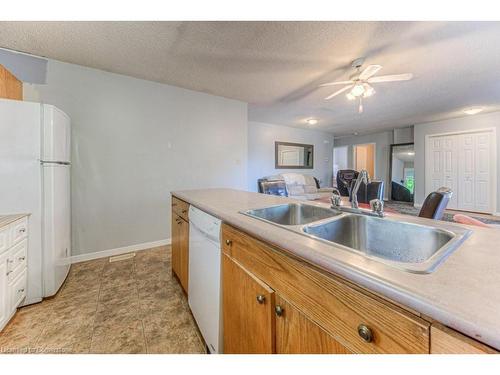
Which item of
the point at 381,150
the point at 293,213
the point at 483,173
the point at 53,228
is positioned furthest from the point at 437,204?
the point at 381,150

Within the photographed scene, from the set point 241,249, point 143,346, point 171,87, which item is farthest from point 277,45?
point 143,346

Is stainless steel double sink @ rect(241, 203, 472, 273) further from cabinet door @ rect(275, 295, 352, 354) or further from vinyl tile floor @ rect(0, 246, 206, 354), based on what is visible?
vinyl tile floor @ rect(0, 246, 206, 354)

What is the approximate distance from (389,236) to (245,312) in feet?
2.46

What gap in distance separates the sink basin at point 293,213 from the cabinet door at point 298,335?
24.1 inches

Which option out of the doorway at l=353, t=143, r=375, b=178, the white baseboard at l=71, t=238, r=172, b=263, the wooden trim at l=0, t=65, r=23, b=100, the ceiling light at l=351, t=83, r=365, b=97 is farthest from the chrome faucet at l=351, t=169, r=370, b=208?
the doorway at l=353, t=143, r=375, b=178

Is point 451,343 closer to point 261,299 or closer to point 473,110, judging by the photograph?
point 261,299

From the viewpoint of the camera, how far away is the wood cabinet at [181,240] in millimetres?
1660

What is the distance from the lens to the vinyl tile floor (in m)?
1.34

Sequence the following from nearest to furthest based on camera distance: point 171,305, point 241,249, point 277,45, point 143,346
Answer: point 241,249 → point 143,346 → point 171,305 → point 277,45

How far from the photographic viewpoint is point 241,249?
0.96 m

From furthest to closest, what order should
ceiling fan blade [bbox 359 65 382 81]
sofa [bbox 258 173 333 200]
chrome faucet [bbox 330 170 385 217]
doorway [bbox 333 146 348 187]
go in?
doorway [bbox 333 146 348 187] < sofa [bbox 258 173 333 200] < ceiling fan blade [bbox 359 65 382 81] < chrome faucet [bbox 330 170 385 217]

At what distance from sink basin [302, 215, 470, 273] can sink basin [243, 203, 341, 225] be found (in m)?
0.18
